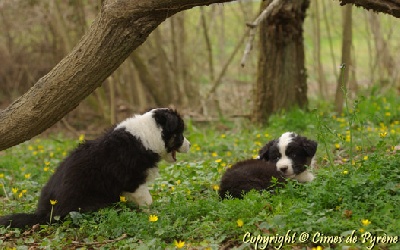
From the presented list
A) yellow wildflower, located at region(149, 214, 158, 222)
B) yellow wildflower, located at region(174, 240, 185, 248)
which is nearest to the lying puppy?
yellow wildflower, located at region(149, 214, 158, 222)

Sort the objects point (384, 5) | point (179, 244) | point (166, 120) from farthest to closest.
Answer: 1. point (166, 120)
2. point (384, 5)
3. point (179, 244)

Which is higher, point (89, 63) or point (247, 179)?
point (89, 63)

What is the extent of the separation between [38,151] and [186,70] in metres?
5.50

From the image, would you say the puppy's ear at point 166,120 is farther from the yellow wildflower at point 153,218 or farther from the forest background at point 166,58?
the forest background at point 166,58

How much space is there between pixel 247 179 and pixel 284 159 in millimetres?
891

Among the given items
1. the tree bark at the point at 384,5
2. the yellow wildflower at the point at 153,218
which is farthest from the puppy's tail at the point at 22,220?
the tree bark at the point at 384,5

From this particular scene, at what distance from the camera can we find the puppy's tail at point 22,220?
17.1 ft

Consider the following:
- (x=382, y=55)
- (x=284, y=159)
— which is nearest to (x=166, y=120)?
(x=284, y=159)

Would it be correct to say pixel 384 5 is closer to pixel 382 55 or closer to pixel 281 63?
pixel 281 63

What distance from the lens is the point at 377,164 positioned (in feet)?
16.8

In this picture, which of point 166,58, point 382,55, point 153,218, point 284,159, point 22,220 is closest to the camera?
point 153,218

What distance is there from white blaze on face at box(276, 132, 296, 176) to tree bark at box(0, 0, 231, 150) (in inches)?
74.0

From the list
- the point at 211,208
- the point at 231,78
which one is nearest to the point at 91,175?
the point at 211,208

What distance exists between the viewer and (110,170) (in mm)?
5418
